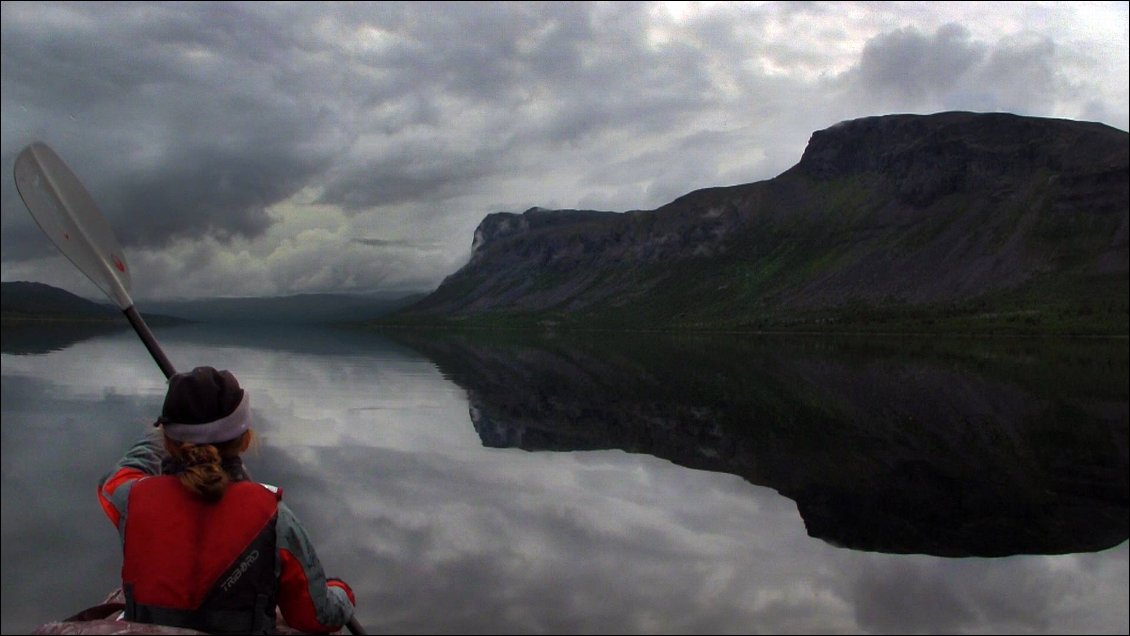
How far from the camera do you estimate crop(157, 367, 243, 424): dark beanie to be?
14.3 ft

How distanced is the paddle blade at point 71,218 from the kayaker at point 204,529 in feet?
9.16

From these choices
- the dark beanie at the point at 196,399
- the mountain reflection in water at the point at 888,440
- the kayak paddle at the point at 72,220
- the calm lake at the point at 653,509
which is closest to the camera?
the dark beanie at the point at 196,399

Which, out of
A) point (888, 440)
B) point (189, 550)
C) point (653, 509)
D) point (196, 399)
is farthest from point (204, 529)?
point (888, 440)

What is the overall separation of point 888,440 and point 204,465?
1991 centimetres

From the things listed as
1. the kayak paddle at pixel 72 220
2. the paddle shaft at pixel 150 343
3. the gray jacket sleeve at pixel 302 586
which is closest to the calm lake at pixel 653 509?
the paddle shaft at pixel 150 343

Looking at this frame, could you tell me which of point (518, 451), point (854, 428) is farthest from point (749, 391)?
point (518, 451)

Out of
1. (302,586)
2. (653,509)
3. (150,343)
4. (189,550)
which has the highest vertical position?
(150,343)

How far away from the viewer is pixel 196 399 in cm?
437

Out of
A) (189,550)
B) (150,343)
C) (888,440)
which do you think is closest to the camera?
(189,550)

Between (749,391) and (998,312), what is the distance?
14206 centimetres

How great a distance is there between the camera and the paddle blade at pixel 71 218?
6.41 metres

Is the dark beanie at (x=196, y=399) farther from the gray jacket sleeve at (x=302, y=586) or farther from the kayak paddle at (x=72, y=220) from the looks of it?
the kayak paddle at (x=72, y=220)

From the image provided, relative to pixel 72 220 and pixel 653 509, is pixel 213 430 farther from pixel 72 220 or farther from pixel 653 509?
pixel 653 509

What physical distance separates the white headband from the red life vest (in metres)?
0.24
